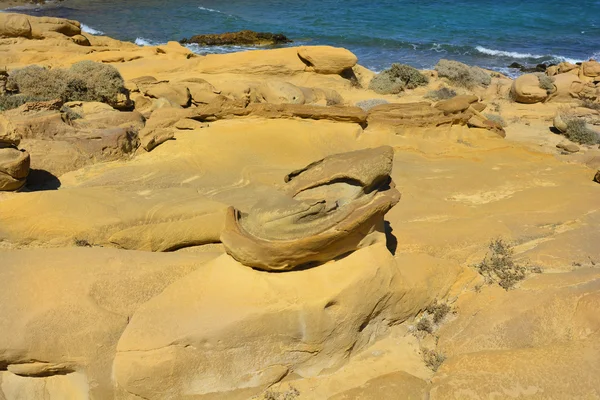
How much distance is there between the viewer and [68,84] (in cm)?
888

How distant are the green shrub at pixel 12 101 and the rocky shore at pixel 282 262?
3cm

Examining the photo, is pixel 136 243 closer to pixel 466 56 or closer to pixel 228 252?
pixel 228 252

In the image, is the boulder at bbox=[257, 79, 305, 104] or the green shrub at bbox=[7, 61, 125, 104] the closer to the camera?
the green shrub at bbox=[7, 61, 125, 104]

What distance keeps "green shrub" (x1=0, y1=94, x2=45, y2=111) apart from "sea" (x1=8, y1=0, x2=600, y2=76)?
13.2 meters

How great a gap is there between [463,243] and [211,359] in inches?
109

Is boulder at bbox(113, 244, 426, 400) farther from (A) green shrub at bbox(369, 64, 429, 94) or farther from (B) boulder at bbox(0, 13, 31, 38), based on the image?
(B) boulder at bbox(0, 13, 31, 38)

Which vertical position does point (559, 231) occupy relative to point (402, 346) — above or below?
above

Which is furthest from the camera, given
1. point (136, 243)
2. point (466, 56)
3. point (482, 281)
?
point (466, 56)

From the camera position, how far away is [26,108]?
6.82 metres

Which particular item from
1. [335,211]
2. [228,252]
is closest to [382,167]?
[335,211]

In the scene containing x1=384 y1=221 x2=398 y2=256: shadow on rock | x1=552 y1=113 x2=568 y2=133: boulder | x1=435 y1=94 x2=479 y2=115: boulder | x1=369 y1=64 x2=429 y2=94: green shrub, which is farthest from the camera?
x1=369 y1=64 x2=429 y2=94: green shrub

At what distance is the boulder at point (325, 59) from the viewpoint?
13.2 metres

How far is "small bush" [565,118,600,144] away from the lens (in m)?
10.2

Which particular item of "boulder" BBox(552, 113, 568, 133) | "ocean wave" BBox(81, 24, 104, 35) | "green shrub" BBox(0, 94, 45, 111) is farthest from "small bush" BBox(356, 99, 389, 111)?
"ocean wave" BBox(81, 24, 104, 35)
